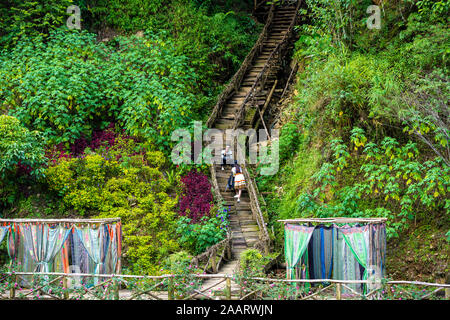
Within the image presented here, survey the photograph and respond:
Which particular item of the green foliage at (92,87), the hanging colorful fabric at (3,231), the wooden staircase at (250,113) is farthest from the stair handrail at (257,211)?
the hanging colorful fabric at (3,231)

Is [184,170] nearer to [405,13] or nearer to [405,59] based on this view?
[405,59]

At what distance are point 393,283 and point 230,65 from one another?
1476 cm

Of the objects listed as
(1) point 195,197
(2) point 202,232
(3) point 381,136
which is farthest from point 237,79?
(2) point 202,232

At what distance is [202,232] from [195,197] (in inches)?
80.2

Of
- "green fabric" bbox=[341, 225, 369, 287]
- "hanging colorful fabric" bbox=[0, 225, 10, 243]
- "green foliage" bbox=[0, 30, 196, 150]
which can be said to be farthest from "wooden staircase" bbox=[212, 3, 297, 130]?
"hanging colorful fabric" bbox=[0, 225, 10, 243]

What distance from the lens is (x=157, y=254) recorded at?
1474 cm

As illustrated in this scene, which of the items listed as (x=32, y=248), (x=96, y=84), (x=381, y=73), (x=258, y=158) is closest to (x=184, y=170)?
(x=258, y=158)

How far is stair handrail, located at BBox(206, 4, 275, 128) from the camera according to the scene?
19547 millimetres

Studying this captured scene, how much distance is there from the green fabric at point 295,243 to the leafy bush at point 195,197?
434 cm

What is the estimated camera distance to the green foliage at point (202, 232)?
14.6 meters

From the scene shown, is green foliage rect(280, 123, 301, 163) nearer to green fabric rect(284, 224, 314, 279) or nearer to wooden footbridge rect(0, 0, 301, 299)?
wooden footbridge rect(0, 0, 301, 299)

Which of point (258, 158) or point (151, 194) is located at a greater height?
point (258, 158)

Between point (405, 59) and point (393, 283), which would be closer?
point (393, 283)

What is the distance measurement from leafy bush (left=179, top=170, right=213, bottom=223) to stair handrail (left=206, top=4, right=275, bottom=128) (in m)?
2.70
